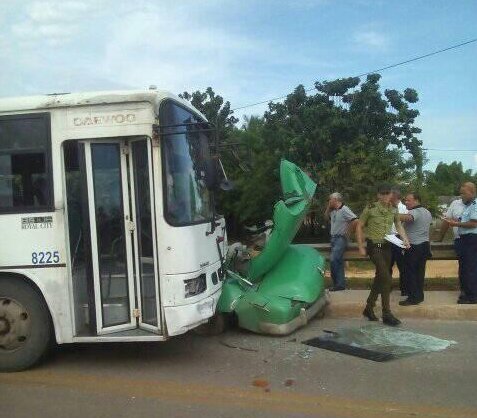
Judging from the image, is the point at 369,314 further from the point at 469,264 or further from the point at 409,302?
the point at 469,264

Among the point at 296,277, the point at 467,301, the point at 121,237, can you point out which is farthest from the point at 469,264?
the point at 121,237

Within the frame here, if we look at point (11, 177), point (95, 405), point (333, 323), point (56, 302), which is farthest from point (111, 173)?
point (333, 323)

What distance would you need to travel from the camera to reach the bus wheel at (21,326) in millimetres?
5746

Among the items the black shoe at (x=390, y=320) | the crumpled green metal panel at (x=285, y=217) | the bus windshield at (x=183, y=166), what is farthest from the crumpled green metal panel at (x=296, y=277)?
the bus windshield at (x=183, y=166)

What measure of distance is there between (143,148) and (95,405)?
2.44 meters

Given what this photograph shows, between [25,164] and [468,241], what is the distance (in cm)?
582

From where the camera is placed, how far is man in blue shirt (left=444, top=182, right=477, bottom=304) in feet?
25.7

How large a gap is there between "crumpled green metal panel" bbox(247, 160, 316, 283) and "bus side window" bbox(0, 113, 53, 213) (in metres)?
2.81

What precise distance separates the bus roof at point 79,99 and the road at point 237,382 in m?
2.68

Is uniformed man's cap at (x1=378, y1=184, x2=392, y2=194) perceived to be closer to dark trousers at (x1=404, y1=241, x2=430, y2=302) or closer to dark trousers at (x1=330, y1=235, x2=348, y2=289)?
dark trousers at (x1=404, y1=241, x2=430, y2=302)

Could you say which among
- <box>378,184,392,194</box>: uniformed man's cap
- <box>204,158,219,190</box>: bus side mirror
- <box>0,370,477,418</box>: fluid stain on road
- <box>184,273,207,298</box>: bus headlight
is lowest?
<box>0,370,477,418</box>: fluid stain on road

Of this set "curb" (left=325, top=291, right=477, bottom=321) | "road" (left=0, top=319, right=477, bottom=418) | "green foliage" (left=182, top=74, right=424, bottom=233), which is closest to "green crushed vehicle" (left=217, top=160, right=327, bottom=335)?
"road" (left=0, top=319, right=477, bottom=418)

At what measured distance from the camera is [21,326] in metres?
5.77

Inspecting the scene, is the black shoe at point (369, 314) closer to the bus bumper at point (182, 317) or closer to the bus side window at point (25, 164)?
the bus bumper at point (182, 317)
